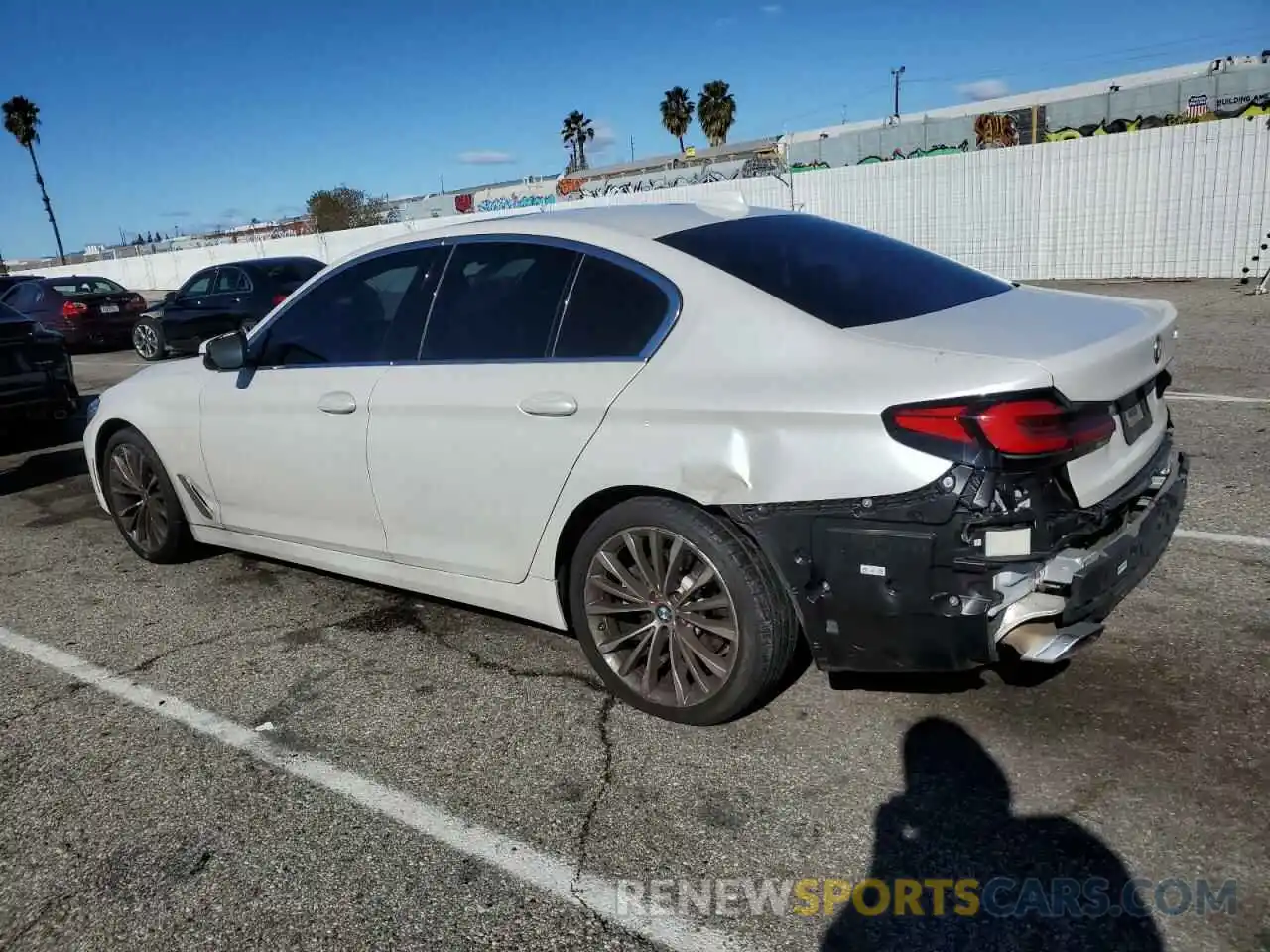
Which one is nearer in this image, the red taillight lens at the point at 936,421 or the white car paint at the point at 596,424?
the red taillight lens at the point at 936,421

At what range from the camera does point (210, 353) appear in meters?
4.46

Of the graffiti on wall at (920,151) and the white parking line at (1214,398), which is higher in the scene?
the graffiti on wall at (920,151)

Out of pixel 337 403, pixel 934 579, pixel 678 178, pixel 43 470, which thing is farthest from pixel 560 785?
pixel 678 178

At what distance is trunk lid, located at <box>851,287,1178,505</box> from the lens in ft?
8.73

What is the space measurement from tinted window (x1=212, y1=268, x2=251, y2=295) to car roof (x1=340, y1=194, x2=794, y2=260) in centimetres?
1185

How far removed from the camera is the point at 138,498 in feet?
17.4

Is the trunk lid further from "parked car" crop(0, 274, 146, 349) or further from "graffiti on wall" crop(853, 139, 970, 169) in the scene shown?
"graffiti on wall" crop(853, 139, 970, 169)

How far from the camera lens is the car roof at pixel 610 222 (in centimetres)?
347

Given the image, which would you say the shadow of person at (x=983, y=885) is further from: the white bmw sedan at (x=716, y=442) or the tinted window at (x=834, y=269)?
the tinted window at (x=834, y=269)

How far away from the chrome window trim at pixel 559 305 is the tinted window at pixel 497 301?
0.02m

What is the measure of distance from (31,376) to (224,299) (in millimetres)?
6521

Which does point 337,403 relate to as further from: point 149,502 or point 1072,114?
point 1072,114

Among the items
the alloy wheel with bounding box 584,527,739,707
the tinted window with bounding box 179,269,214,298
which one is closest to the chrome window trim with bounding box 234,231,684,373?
the alloy wheel with bounding box 584,527,739,707

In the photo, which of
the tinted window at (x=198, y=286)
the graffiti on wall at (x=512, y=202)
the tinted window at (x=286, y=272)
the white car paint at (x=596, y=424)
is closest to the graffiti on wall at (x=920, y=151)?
the graffiti on wall at (x=512, y=202)
